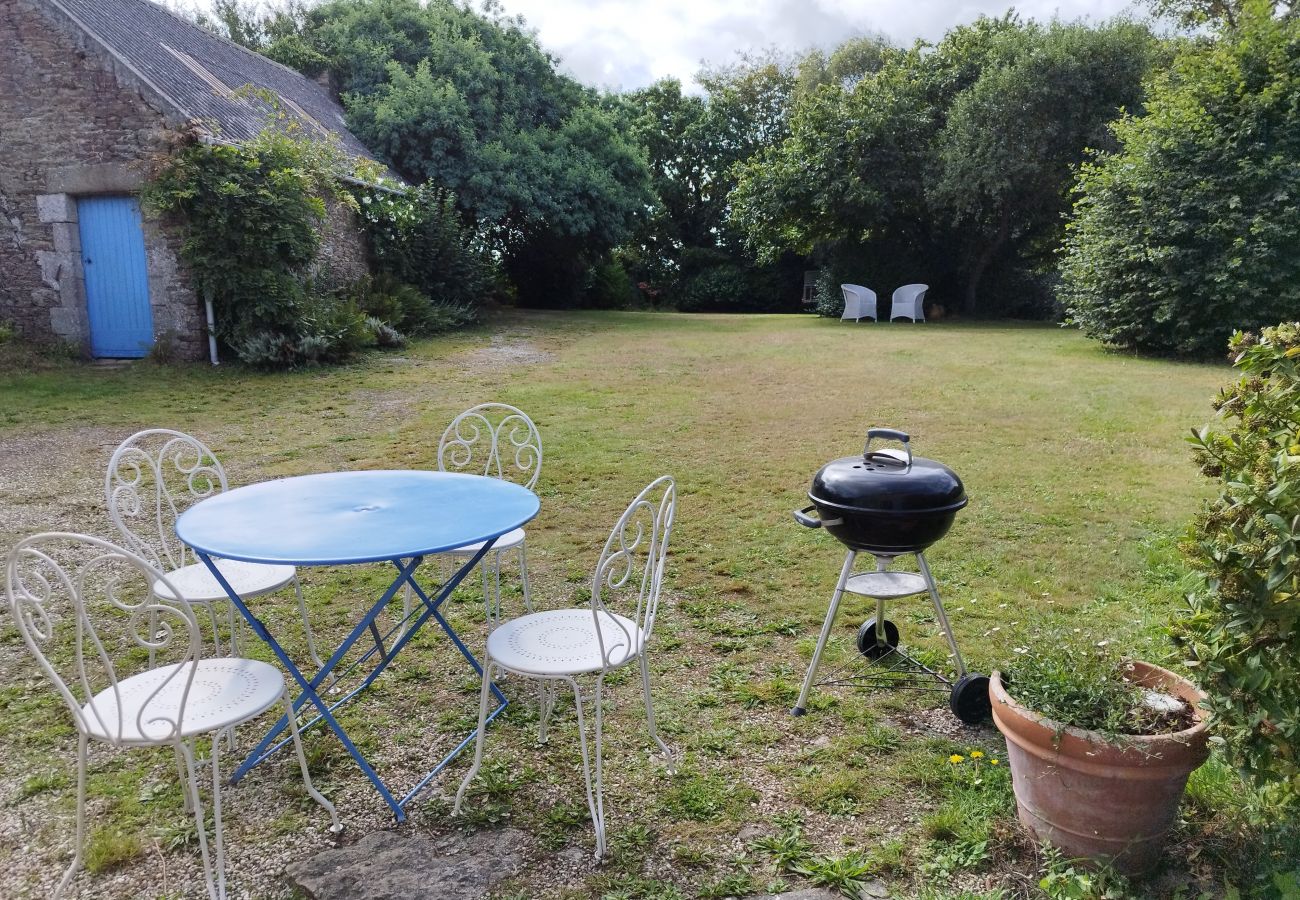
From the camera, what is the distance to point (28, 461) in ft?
20.7

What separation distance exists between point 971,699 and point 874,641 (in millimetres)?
597

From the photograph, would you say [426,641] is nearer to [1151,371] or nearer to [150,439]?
[150,439]

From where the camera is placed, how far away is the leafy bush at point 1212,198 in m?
10.6

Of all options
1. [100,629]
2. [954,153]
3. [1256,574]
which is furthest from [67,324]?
[954,153]

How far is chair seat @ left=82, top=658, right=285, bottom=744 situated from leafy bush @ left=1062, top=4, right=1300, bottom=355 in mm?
12538

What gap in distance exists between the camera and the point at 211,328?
411 inches

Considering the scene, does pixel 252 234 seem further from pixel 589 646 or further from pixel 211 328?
pixel 589 646

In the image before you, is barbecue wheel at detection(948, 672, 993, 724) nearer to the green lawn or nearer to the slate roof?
the green lawn

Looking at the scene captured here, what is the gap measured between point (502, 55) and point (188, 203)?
33.2 feet

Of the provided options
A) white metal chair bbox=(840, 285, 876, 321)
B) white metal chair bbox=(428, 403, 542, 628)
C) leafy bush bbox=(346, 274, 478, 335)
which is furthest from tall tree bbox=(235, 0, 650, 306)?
white metal chair bbox=(428, 403, 542, 628)

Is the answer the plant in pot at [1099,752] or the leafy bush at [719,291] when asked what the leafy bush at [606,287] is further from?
the plant in pot at [1099,752]

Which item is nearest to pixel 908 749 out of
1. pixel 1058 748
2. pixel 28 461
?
pixel 1058 748

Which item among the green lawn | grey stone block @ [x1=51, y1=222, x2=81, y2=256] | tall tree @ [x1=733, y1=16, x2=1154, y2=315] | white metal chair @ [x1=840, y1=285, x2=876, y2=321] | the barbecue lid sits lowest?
the green lawn

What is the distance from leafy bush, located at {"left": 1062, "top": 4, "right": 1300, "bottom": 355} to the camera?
1065 centimetres
